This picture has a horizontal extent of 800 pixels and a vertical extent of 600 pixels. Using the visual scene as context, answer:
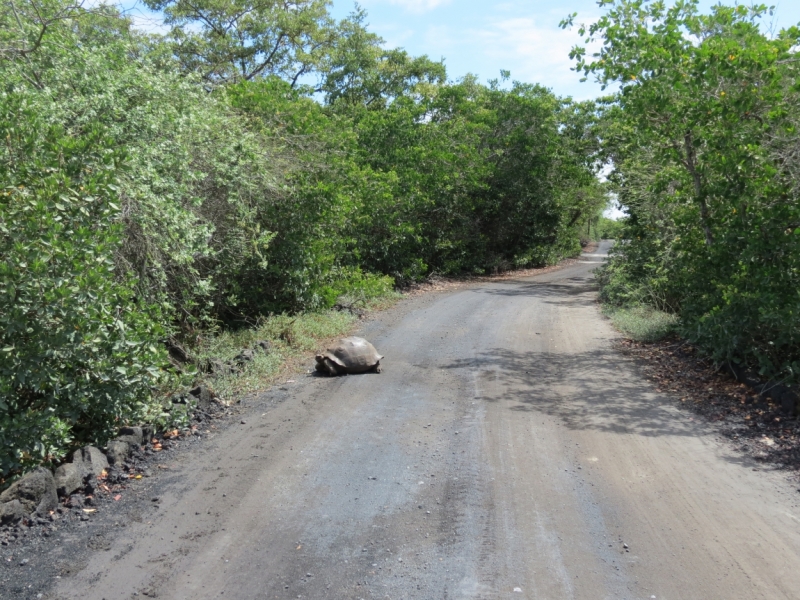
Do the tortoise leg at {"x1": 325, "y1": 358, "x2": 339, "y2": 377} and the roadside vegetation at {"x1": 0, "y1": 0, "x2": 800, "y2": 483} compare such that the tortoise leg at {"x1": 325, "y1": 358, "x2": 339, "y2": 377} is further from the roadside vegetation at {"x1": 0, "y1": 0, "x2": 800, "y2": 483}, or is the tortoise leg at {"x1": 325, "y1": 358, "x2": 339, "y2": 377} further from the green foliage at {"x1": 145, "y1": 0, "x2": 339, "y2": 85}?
the green foliage at {"x1": 145, "y1": 0, "x2": 339, "y2": 85}

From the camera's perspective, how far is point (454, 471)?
600 centimetres

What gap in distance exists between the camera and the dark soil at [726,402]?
6.72m

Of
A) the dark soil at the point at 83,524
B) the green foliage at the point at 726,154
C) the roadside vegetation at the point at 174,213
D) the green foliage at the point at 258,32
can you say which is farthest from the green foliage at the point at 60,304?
the green foliage at the point at 258,32

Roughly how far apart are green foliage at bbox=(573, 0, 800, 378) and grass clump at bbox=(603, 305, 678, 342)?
47.0 inches

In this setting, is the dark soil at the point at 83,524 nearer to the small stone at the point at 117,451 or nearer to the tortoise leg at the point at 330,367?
the small stone at the point at 117,451

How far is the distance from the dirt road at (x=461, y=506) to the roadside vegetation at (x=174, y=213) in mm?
1309

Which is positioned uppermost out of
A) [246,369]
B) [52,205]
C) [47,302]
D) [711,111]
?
[711,111]

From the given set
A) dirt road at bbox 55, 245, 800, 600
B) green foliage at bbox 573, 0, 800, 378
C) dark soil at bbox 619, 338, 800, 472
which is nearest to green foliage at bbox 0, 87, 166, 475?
dirt road at bbox 55, 245, 800, 600

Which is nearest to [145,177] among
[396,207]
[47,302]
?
[47,302]

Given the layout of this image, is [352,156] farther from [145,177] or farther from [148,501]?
[148,501]

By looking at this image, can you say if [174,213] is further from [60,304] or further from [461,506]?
[461,506]

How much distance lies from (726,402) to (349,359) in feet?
15.7

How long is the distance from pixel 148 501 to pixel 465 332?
800cm

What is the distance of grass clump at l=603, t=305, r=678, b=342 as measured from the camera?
39.3ft
